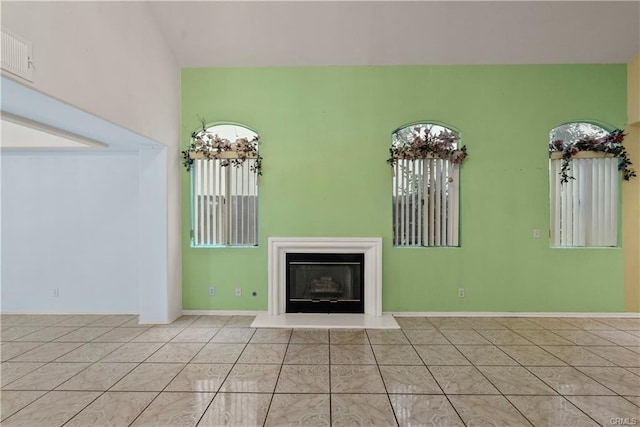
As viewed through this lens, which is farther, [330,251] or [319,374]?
[330,251]

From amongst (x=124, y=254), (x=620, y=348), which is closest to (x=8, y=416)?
(x=124, y=254)

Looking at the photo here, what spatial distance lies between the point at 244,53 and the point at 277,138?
1.17m

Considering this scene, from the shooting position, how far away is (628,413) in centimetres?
216

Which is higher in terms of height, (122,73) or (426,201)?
(122,73)

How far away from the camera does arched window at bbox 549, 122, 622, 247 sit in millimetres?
4230

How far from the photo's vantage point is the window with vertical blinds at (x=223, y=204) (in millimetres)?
4348

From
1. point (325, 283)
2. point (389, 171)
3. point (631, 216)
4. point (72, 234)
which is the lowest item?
point (325, 283)

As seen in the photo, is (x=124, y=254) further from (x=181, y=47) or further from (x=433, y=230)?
(x=433, y=230)

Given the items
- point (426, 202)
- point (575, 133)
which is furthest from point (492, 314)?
point (575, 133)

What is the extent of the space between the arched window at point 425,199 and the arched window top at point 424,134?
0.01m

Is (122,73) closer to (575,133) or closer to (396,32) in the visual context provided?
(396,32)

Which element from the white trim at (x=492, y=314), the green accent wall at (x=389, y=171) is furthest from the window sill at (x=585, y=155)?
the white trim at (x=492, y=314)

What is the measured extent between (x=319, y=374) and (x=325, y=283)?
1.69 meters

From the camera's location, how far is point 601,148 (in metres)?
4.18
